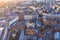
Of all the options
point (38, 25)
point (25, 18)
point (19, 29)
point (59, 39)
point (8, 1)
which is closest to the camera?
point (59, 39)

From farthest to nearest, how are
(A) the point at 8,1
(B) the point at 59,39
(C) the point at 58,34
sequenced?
(A) the point at 8,1 < (C) the point at 58,34 < (B) the point at 59,39

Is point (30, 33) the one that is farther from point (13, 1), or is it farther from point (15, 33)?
point (13, 1)

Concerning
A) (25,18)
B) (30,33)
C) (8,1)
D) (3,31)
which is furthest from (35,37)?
(8,1)

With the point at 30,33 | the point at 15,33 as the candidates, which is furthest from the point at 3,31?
the point at 30,33

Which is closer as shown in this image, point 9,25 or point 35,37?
point 35,37

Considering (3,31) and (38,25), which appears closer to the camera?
(3,31)

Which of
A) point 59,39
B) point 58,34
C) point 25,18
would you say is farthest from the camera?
point 25,18

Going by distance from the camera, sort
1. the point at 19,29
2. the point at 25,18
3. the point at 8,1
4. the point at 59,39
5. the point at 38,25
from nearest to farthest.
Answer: the point at 59,39, the point at 19,29, the point at 38,25, the point at 25,18, the point at 8,1

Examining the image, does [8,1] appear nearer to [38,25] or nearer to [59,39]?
[38,25]
